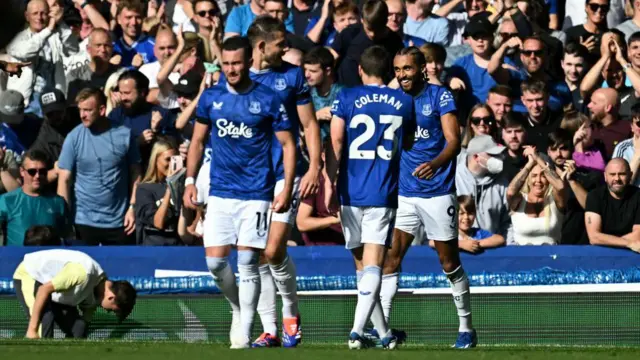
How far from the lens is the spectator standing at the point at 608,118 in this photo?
1252 centimetres

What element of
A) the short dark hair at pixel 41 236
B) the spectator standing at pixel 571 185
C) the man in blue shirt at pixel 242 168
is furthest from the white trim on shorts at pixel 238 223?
the spectator standing at pixel 571 185

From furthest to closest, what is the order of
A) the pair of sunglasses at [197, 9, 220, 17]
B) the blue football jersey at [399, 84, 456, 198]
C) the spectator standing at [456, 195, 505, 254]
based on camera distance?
the pair of sunglasses at [197, 9, 220, 17]
the spectator standing at [456, 195, 505, 254]
the blue football jersey at [399, 84, 456, 198]

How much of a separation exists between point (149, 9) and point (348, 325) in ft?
22.2

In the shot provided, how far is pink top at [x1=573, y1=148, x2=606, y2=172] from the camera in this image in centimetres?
1231

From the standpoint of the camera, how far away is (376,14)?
508 inches

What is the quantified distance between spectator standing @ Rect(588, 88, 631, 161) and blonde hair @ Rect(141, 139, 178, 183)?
4690mm

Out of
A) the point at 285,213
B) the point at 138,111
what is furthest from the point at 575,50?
the point at 285,213

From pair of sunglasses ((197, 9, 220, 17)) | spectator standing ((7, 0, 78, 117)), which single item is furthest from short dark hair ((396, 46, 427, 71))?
spectator standing ((7, 0, 78, 117))

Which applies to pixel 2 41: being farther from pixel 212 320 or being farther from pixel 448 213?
pixel 212 320

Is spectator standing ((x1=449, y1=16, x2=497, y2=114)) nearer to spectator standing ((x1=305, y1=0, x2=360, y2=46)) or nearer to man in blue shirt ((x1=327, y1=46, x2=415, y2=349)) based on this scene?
spectator standing ((x1=305, y1=0, x2=360, y2=46))

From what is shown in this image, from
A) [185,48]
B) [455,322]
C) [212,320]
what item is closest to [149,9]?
[185,48]

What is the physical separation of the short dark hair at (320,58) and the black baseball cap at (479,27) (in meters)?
2.07

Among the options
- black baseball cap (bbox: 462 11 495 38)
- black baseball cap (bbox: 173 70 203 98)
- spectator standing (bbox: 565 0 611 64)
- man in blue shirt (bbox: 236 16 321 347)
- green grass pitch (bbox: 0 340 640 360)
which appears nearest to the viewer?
green grass pitch (bbox: 0 340 640 360)

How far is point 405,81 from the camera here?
8539mm
